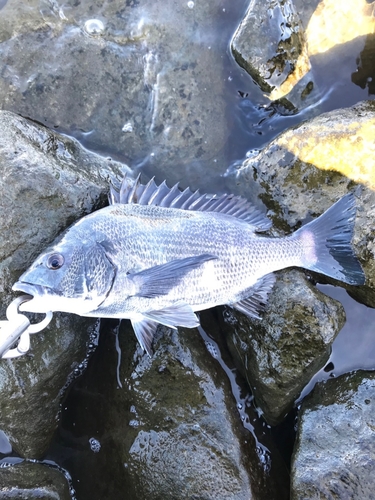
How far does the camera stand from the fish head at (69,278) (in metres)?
2.77

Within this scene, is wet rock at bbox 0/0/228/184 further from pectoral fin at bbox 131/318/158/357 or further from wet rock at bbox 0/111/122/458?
pectoral fin at bbox 131/318/158/357

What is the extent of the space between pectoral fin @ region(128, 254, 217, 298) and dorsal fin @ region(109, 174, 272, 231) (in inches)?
22.5

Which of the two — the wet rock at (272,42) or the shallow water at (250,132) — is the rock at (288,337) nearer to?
the shallow water at (250,132)

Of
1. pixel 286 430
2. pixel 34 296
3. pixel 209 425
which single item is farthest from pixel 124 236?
pixel 286 430

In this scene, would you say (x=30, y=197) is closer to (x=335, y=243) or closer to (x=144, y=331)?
(x=144, y=331)

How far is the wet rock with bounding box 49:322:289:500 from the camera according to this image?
3264mm

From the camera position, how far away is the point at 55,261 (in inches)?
111

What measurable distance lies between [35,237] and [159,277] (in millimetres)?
1070

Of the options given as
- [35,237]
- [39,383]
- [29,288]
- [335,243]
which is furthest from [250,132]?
[39,383]

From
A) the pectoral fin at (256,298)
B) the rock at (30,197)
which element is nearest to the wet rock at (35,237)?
the rock at (30,197)

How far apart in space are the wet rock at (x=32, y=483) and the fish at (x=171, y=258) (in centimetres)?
140

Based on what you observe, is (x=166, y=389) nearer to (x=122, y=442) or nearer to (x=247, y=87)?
(x=122, y=442)

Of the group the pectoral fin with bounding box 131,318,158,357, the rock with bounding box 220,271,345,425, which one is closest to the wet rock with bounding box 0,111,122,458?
the pectoral fin with bounding box 131,318,158,357

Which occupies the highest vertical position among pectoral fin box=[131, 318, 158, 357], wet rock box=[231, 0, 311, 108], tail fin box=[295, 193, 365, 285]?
wet rock box=[231, 0, 311, 108]
